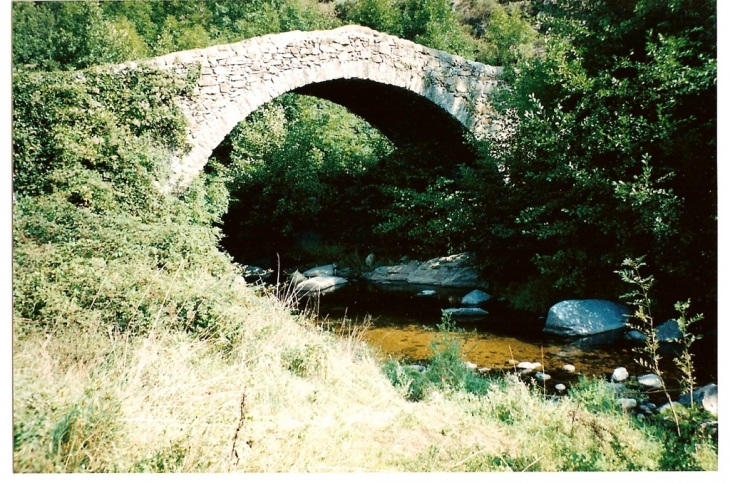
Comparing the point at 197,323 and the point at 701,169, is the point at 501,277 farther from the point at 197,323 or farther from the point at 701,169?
the point at 197,323

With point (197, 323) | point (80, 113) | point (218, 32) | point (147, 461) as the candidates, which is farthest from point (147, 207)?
point (218, 32)

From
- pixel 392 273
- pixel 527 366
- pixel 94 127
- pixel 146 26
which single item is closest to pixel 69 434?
pixel 527 366

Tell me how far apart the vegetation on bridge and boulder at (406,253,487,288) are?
34 cm

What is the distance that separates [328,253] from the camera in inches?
449

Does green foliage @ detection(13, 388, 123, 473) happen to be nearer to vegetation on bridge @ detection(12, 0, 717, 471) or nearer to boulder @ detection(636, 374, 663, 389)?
vegetation on bridge @ detection(12, 0, 717, 471)

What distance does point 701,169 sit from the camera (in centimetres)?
489

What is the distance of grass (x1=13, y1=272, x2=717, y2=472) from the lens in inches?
80.0

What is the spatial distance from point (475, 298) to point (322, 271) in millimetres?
3928

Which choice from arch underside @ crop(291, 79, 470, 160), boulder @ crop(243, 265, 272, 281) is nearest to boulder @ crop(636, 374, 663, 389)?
arch underside @ crop(291, 79, 470, 160)

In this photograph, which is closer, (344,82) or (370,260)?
(344,82)

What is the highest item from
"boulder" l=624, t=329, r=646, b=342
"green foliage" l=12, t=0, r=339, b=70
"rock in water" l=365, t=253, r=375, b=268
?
"green foliage" l=12, t=0, r=339, b=70

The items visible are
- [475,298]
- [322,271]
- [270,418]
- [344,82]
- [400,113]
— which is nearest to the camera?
[270,418]

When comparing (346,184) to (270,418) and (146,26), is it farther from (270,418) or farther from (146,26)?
(270,418)
